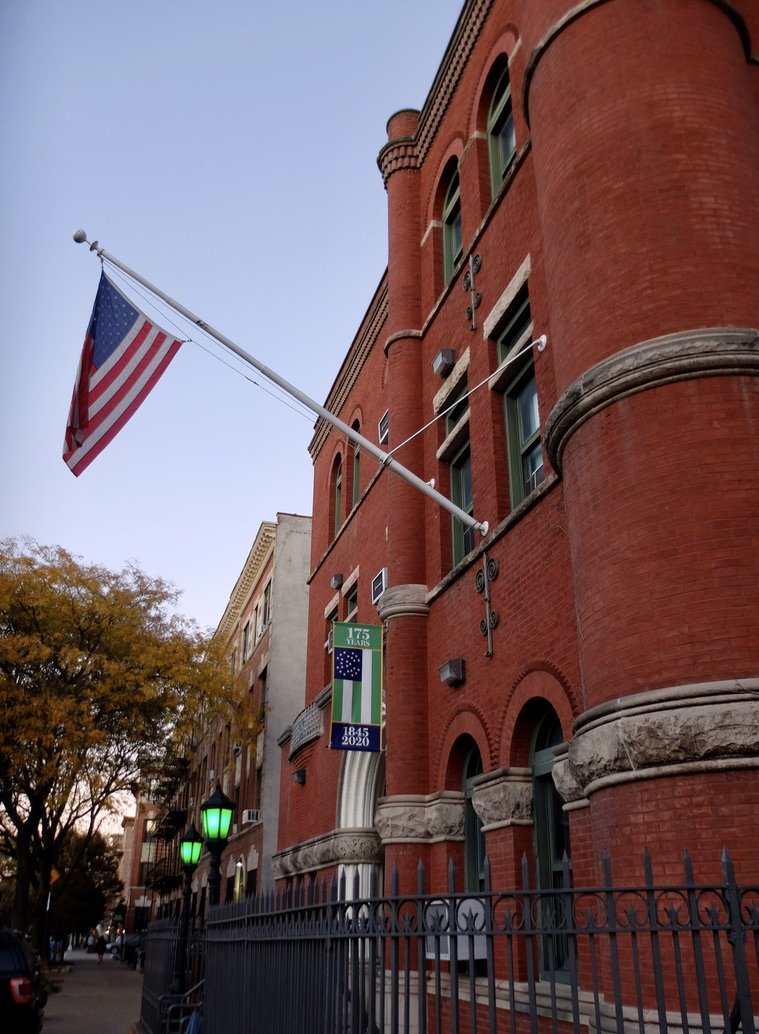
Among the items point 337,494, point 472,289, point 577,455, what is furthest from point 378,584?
point 577,455

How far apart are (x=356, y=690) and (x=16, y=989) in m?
5.41

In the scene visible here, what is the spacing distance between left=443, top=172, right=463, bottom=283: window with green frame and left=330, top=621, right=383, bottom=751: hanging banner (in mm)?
5903

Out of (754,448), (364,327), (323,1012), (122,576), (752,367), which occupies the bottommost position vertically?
(323,1012)

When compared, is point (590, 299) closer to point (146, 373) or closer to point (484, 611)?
point (484, 611)

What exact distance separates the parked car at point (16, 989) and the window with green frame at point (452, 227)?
11163 mm

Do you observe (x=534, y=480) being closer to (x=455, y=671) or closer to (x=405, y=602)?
(x=455, y=671)

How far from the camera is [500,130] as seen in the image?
13820 mm

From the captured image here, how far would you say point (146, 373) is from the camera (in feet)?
37.7

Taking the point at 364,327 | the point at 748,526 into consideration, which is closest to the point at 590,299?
the point at 748,526

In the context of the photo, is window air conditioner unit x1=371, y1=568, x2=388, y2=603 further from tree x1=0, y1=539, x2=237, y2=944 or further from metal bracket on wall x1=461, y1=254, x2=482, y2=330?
tree x1=0, y1=539, x2=237, y2=944

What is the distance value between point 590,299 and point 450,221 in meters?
7.86

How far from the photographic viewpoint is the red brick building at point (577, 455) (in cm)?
666

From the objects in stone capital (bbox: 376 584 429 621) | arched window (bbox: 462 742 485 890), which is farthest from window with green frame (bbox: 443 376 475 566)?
arched window (bbox: 462 742 485 890)

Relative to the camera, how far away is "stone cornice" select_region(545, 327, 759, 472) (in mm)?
7328
